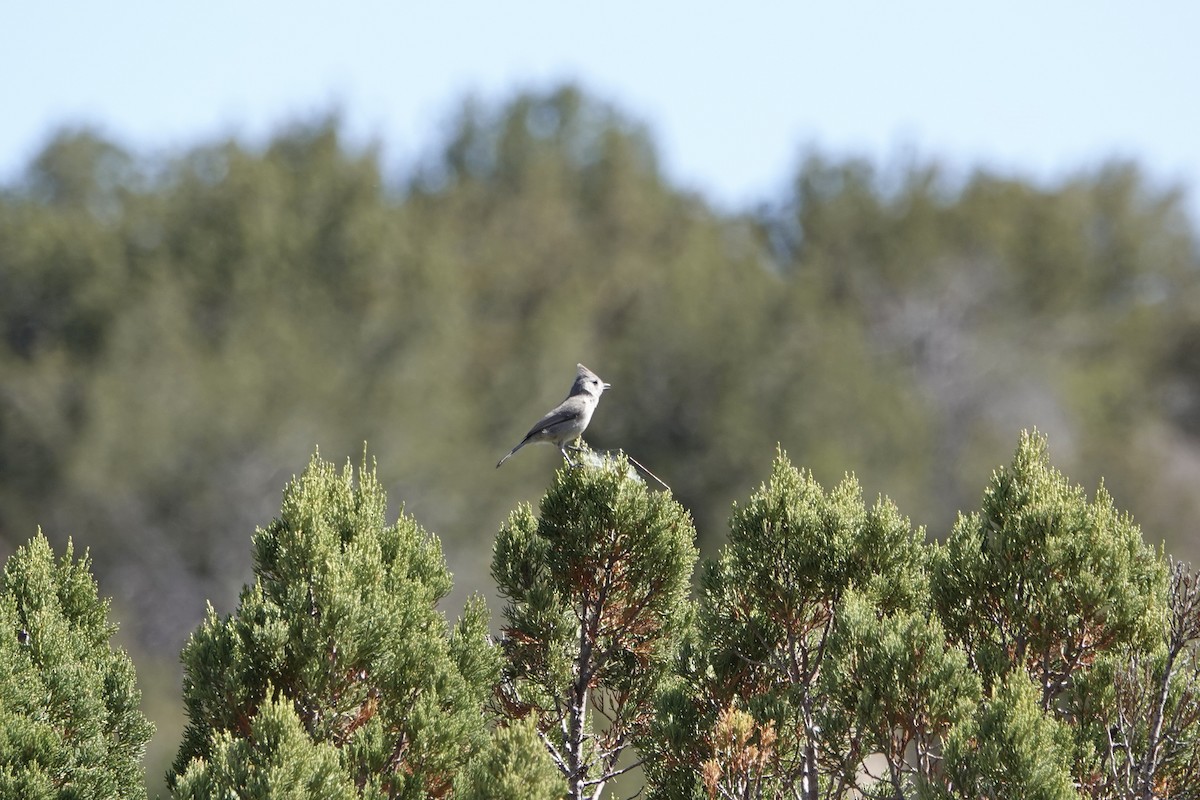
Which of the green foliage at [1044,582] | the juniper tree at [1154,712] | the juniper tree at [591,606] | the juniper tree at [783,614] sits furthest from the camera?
the juniper tree at [591,606]

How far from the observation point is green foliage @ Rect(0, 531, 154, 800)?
9.69 meters

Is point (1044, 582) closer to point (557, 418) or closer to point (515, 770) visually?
point (515, 770)

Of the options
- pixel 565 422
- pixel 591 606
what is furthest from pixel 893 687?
pixel 565 422

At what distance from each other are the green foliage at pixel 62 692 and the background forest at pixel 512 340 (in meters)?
20.1

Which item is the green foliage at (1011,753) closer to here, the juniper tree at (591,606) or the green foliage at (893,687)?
the green foliage at (893,687)

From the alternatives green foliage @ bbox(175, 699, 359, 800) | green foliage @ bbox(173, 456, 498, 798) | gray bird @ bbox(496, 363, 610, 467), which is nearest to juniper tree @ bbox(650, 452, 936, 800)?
green foliage @ bbox(173, 456, 498, 798)

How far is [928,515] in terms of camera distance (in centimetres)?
3894

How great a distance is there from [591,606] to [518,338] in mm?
30116

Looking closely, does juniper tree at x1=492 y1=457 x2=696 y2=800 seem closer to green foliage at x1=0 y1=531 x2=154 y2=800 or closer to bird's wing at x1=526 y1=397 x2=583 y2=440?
bird's wing at x1=526 y1=397 x2=583 y2=440

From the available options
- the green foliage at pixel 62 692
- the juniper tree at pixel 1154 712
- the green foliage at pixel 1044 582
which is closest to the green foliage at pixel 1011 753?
the juniper tree at pixel 1154 712

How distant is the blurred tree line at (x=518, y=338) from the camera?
3394cm

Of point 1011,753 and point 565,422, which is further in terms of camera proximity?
point 565,422

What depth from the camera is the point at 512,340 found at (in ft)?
131

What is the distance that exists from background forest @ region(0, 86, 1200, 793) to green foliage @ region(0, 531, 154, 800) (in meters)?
20.1
